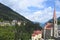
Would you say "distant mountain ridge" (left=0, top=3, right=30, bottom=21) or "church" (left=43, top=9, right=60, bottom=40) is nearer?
"church" (left=43, top=9, right=60, bottom=40)

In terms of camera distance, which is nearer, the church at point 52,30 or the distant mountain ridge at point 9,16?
the church at point 52,30

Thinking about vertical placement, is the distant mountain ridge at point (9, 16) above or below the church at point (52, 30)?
above

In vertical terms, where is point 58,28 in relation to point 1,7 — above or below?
below

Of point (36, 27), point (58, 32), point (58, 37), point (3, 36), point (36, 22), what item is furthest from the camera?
point (36, 22)

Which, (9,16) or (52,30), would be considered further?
(9,16)

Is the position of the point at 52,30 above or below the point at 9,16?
below

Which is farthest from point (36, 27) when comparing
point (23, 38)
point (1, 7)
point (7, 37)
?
point (1, 7)

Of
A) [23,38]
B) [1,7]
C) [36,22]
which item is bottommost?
[23,38]

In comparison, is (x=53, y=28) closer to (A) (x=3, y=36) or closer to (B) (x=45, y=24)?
(B) (x=45, y=24)

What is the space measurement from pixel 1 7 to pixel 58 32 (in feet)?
176

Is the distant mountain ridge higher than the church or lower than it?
higher

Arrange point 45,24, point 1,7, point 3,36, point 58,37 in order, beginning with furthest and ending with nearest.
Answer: point 1,7, point 45,24, point 58,37, point 3,36

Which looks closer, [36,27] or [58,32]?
[58,32]

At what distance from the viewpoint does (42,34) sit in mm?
43750
